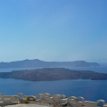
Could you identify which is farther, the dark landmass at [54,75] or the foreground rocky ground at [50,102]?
the dark landmass at [54,75]

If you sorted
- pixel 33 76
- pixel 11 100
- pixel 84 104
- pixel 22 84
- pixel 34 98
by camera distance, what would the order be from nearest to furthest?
pixel 84 104 → pixel 11 100 → pixel 34 98 → pixel 22 84 → pixel 33 76

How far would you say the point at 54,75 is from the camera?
119 feet

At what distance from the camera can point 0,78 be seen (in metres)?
37.9

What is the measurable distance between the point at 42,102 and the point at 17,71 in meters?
28.7

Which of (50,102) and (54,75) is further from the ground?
(54,75)

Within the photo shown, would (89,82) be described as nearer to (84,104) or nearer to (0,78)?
(0,78)

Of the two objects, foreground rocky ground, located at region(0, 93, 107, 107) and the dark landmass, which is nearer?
foreground rocky ground, located at region(0, 93, 107, 107)

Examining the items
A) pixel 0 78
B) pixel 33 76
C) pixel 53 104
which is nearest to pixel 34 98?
pixel 53 104

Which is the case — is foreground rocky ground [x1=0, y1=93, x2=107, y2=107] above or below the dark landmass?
below

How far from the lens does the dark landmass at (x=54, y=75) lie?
113 feet

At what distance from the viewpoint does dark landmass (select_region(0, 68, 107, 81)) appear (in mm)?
34500

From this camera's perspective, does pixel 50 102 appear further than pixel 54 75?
No

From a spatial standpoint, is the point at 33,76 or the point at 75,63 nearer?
the point at 33,76

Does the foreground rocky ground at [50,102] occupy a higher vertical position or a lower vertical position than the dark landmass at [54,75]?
lower
